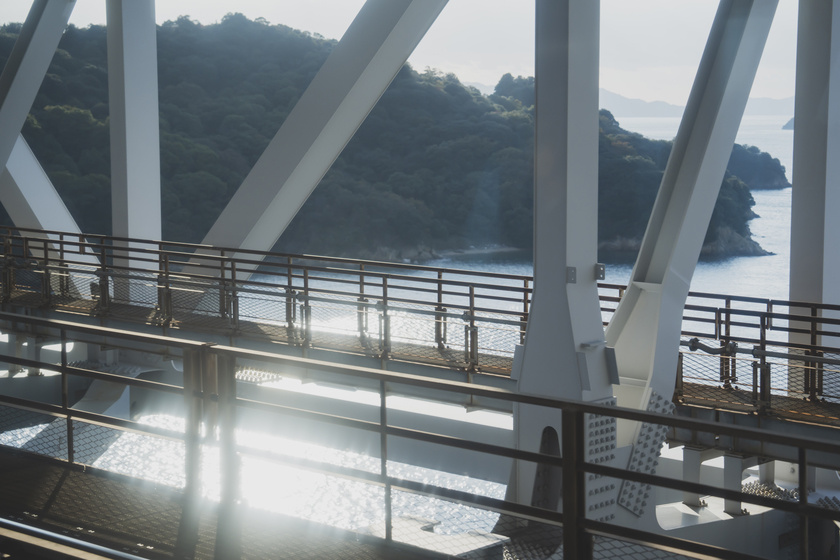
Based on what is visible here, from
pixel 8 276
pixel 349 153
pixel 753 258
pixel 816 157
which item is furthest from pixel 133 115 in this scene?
pixel 753 258

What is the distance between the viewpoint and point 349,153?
45.1m

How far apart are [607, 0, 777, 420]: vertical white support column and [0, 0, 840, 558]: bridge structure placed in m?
0.02

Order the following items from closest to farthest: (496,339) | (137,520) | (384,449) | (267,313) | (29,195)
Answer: (384,449) → (137,520) → (496,339) → (267,313) → (29,195)

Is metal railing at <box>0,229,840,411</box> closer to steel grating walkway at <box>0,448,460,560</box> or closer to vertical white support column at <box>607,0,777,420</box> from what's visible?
vertical white support column at <box>607,0,777,420</box>

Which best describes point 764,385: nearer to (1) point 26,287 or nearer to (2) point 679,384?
(2) point 679,384

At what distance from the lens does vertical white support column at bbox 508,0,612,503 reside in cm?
610

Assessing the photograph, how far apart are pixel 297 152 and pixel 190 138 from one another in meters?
37.5

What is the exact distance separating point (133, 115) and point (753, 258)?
3903 cm

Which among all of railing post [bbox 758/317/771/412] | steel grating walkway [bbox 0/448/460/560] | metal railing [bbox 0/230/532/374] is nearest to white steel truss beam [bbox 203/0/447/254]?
metal railing [bbox 0/230/532/374]

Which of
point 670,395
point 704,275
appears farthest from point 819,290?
point 704,275

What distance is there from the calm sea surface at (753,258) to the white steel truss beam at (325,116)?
3443 cm

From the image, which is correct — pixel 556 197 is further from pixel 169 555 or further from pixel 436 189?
pixel 436 189

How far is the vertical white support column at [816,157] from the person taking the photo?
945 centimetres

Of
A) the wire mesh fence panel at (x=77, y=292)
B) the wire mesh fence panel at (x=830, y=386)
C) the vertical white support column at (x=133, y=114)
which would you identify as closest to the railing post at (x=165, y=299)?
the wire mesh fence panel at (x=77, y=292)
